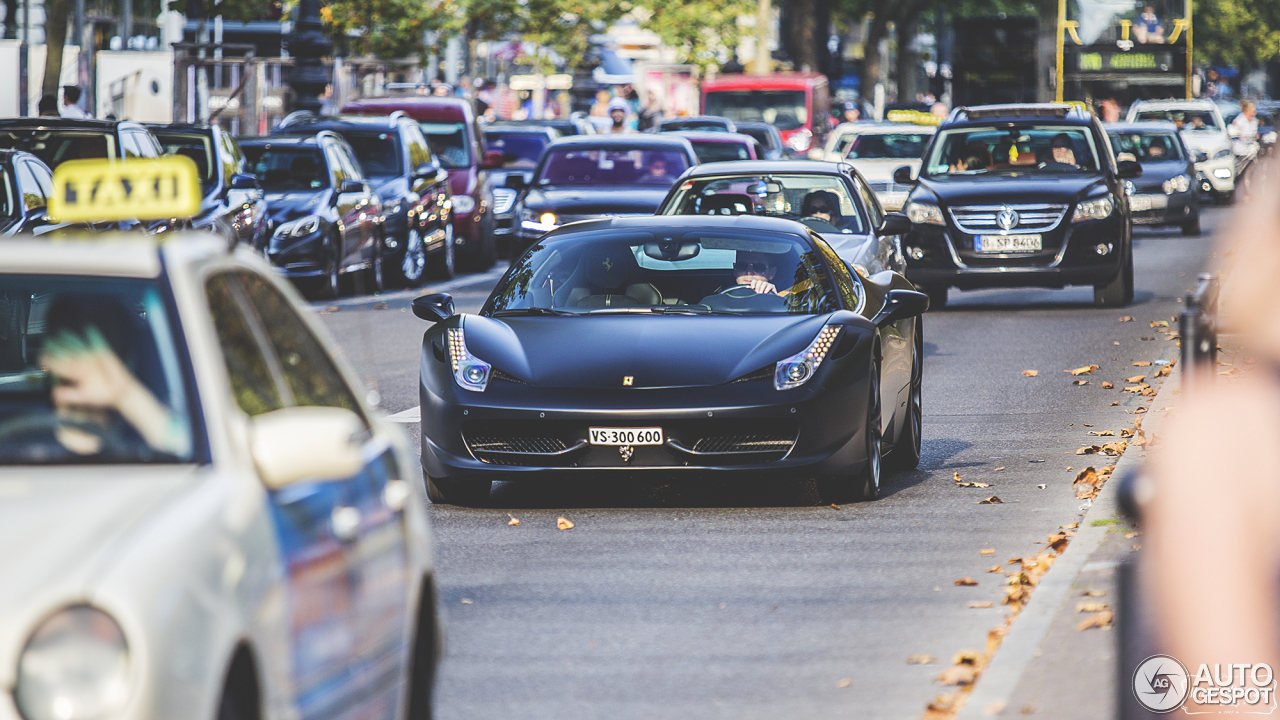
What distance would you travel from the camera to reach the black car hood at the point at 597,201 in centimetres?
2236

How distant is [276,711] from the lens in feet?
12.8

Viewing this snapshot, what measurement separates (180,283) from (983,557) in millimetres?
4677

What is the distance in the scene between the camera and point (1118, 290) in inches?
825

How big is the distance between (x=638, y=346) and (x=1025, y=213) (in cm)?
1157

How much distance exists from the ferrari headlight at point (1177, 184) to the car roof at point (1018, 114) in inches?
401

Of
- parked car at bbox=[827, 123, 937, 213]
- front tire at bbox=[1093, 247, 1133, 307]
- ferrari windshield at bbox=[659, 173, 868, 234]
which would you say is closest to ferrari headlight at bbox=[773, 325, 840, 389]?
ferrari windshield at bbox=[659, 173, 868, 234]

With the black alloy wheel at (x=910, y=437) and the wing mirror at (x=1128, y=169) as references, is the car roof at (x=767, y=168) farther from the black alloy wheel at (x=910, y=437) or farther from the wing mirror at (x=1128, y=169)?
the wing mirror at (x=1128, y=169)

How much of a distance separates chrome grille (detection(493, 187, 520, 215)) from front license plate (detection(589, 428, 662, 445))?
71.3 ft

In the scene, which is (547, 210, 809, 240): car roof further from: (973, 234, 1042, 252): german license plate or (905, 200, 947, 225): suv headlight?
(905, 200, 947, 225): suv headlight

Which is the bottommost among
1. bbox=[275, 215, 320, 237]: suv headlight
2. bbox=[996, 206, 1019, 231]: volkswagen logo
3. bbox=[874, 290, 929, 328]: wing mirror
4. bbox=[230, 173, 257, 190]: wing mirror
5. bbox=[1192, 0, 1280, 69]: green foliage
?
bbox=[275, 215, 320, 237]: suv headlight

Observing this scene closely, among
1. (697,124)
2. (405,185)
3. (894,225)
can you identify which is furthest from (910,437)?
(697,124)

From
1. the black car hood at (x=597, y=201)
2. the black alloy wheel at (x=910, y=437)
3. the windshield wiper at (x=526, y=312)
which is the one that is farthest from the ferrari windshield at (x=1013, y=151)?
the windshield wiper at (x=526, y=312)

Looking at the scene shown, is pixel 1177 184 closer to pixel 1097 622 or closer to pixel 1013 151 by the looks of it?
pixel 1013 151

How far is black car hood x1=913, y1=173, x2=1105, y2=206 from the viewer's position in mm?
20484
